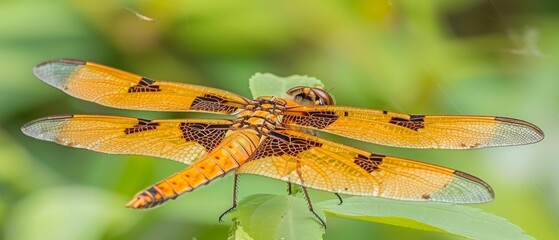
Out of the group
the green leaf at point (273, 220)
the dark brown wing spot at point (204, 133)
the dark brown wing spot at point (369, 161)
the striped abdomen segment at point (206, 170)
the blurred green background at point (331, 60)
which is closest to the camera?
the green leaf at point (273, 220)

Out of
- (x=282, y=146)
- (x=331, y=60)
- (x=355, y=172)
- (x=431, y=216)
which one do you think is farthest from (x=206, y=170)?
(x=331, y=60)

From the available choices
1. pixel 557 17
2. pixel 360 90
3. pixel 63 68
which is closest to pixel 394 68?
pixel 360 90

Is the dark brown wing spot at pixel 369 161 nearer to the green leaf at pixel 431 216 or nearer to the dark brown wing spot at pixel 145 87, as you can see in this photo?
the green leaf at pixel 431 216

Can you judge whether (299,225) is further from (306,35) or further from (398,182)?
(306,35)

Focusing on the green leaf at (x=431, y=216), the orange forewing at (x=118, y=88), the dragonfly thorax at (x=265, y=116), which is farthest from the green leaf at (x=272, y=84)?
the green leaf at (x=431, y=216)

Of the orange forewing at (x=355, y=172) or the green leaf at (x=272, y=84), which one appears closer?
the orange forewing at (x=355, y=172)

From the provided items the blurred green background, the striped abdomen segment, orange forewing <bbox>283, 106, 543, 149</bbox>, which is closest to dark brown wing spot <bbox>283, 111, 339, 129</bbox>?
orange forewing <bbox>283, 106, 543, 149</bbox>

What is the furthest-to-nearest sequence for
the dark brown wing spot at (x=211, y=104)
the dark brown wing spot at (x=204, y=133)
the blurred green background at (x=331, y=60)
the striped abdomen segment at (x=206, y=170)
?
the blurred green background at (x=331, y=60) < the dark brown wing spot at (x=211, y=104) < the dark brown wing spot at (x=204, y=133) < the striped abdomen segment at (x=206, y=170)

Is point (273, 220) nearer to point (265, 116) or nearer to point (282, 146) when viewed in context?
point (282, 146)

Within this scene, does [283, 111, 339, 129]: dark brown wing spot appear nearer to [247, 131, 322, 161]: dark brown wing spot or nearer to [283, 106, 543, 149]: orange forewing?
[283, 106, 543, 149]: orange forewing
